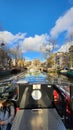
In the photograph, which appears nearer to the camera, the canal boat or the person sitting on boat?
the canal boat

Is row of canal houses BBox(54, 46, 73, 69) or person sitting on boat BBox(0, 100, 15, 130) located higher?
row of canal houses BBox(54, 46, 73, 69)

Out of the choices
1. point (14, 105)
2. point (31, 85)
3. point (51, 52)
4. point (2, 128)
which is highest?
point (51, 52)

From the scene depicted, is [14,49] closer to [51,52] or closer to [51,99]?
[51,52]

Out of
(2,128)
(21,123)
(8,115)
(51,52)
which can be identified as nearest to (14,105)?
(8,115)

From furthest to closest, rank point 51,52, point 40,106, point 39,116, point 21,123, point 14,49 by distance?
point 14,49, point 51,52, point 40,106, point 39,116, point 21,123

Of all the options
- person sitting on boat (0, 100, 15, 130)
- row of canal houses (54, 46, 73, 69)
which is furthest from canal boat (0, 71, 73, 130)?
row of canal houses (54, 46, 73, 69)

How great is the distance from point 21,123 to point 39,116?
602mm

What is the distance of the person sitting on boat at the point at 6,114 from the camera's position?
5793 mm

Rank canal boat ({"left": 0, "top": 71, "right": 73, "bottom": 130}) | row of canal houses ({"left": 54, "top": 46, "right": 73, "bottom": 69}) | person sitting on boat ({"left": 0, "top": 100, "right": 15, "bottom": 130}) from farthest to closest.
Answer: row of canal houses ({"left": 54, "top": 46, "right": 73, "bottom": 69}), person sitting on boat ({"left": 0, "top": 100, "right": 15, "bottom": 130}), canal boat ({"left": 0, "top": 71, "right": 73, "bottom": 130})

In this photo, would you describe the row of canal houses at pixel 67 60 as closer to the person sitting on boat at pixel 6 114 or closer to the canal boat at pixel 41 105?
the canal boat at pixel 41 105

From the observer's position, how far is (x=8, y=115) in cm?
608

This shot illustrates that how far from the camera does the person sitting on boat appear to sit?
5.79m

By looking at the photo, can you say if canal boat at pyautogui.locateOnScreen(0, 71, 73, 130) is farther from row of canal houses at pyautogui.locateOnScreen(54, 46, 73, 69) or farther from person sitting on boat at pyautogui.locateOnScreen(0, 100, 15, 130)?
row of canal houses at pyautogui.locateOnScreen(54, 46, 73, 69)

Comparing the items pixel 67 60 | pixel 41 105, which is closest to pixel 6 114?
pixel 41 105
